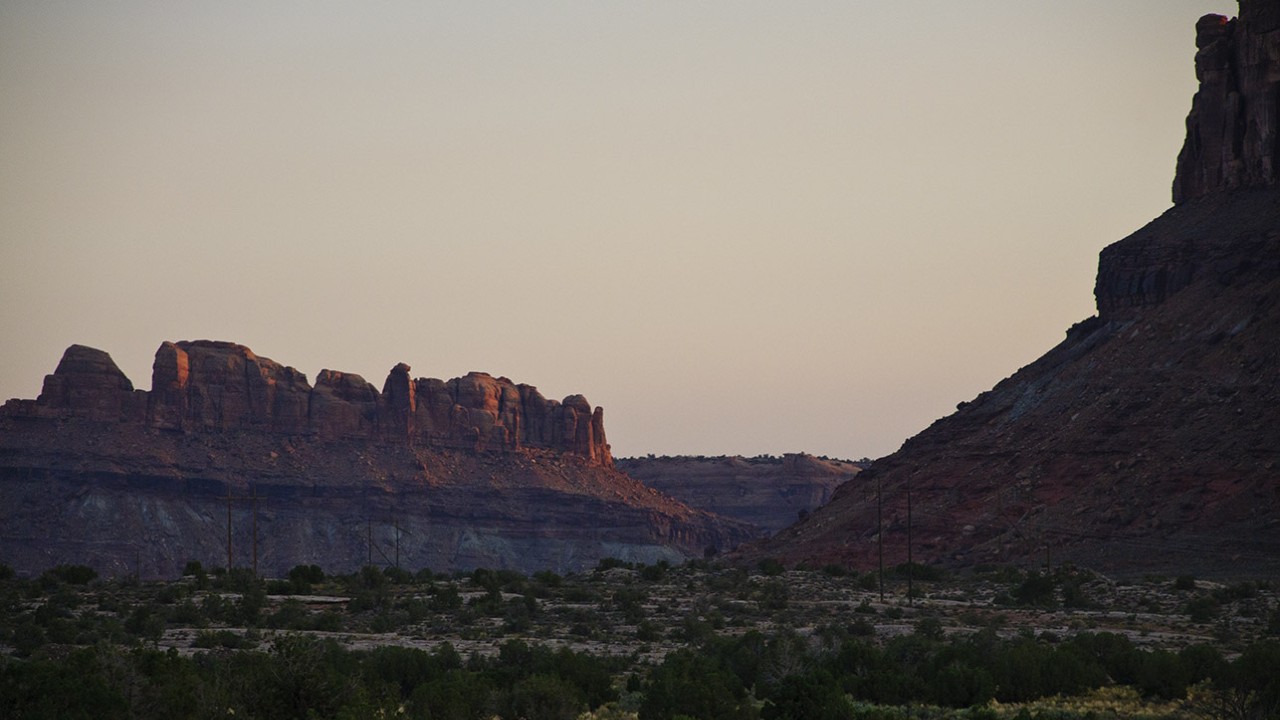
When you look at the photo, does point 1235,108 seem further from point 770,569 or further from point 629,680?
point 629,680

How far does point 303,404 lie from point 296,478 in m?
11.7

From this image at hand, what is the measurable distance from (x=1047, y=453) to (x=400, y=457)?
90.8 m

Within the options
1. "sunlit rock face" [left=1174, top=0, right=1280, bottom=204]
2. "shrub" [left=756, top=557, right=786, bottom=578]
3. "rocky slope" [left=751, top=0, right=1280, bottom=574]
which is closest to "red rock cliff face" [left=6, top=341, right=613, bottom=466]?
"rocky slope" [left=751, top=0, right=1280, bottom=574]

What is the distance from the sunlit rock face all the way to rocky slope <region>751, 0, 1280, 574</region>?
113mm

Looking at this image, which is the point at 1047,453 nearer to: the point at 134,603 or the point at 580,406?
the point at 134,603

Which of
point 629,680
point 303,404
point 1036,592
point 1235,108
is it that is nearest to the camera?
point 629,680

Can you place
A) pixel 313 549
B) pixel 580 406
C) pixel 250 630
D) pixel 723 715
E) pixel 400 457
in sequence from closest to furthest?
pixel 723 715 → pixel 250 630 → pixel 313 549 → pixel 400 457 → pixel 580 406

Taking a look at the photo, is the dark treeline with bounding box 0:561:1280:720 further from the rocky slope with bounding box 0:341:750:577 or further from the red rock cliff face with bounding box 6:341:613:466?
the red rock cliff face with bounding box 6:341:613:466

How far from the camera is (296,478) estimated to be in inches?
6220

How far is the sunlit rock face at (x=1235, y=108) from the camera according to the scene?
3831 inches

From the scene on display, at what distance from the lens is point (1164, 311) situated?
315 feet

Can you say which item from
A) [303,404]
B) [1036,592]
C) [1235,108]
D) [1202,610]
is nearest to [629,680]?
[1202,610]

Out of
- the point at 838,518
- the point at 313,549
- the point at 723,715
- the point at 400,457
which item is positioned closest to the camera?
the point at 723,715

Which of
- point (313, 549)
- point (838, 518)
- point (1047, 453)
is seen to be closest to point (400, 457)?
point (313, 549)
